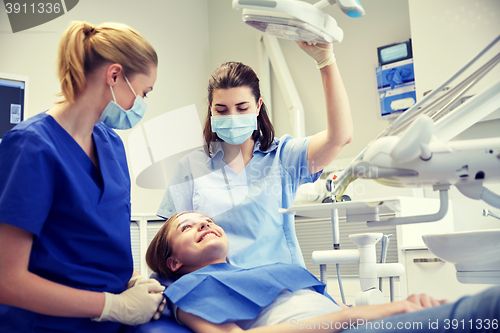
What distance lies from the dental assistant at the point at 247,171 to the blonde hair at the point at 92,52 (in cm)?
45

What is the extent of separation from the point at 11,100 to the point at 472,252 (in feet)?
7.54

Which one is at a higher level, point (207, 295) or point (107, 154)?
point (107, 154)

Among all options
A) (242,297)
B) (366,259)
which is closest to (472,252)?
(366,259)

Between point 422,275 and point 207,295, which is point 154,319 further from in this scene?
point 422,275

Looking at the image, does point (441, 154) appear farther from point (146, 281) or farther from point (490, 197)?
point (146, 281)

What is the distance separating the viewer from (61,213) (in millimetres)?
1009

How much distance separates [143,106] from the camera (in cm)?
122

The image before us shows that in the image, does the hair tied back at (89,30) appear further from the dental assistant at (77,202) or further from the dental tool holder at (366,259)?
the dental tool holder at (366,259)

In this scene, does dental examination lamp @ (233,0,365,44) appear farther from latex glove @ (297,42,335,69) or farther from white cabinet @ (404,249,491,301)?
white cabinet @ (404,249,491,301)

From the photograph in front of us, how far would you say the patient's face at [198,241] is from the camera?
52.7 inches

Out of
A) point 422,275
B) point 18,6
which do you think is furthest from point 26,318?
point 18,6

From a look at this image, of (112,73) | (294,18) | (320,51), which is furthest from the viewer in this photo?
(320,51)

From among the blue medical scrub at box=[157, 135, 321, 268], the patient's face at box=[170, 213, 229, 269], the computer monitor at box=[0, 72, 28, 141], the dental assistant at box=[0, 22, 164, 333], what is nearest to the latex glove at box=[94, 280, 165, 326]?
the dental assistant at box=[0, 22, 164, 333]

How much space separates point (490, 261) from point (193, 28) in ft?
11.6
